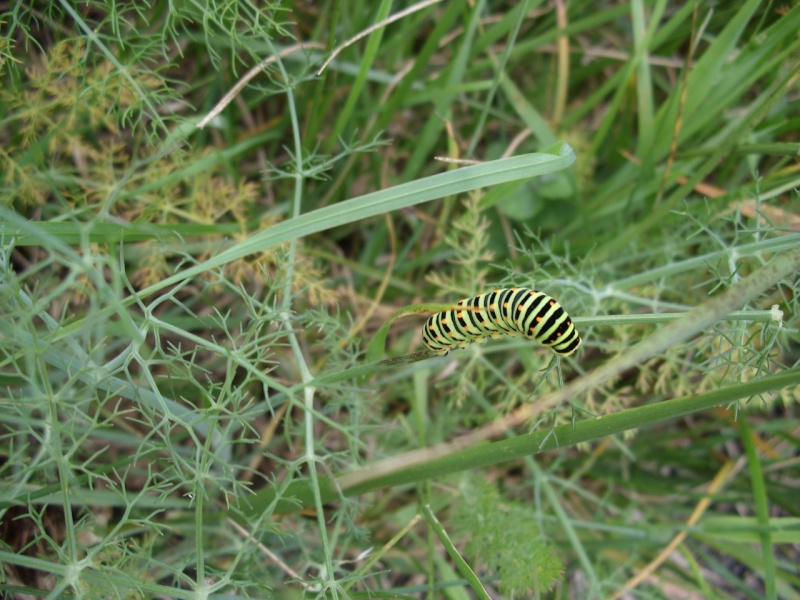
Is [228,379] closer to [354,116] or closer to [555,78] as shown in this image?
[354,116]

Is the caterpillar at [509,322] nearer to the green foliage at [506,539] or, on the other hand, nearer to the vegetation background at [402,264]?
the vegetation background at [402,264]

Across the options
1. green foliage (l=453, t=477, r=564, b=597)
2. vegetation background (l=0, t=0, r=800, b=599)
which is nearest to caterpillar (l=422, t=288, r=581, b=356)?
vegetation background (l=0, t=0, r=800, b=599)

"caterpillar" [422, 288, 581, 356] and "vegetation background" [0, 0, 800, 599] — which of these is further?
"vegetation background" [0, 0, 800, 599]

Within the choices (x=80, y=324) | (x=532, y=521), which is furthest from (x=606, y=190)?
(x=80, y=324)

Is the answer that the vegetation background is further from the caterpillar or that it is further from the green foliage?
the caterpillar

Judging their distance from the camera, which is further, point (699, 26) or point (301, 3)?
point (301, 3)
